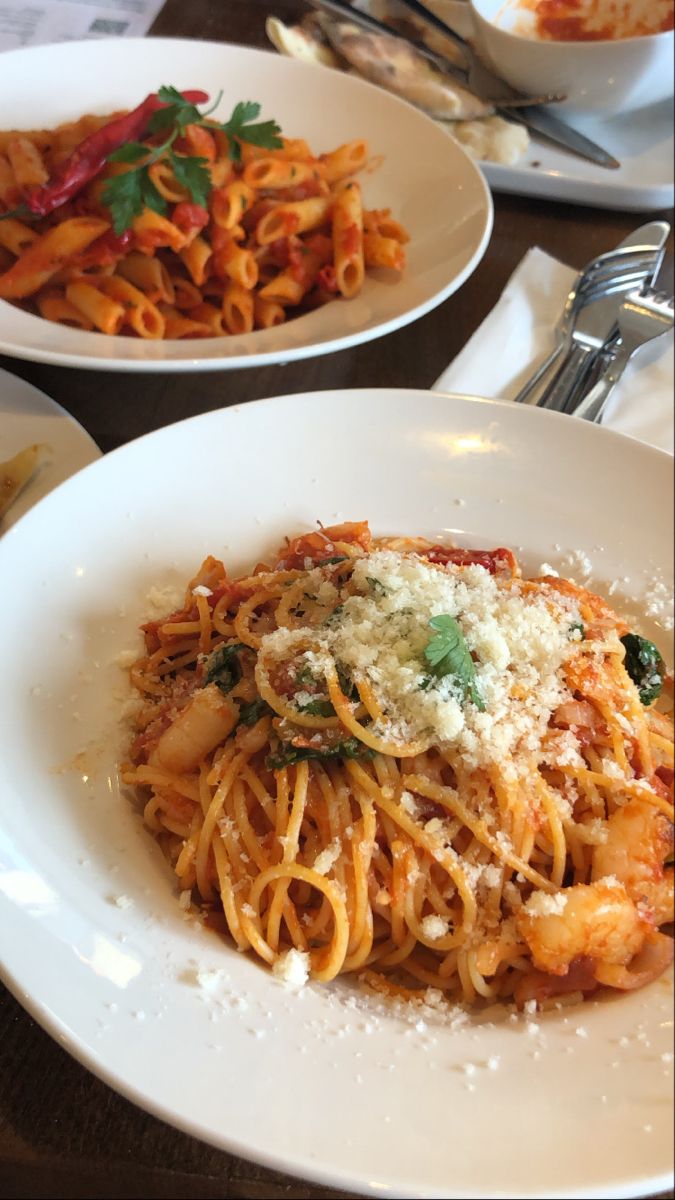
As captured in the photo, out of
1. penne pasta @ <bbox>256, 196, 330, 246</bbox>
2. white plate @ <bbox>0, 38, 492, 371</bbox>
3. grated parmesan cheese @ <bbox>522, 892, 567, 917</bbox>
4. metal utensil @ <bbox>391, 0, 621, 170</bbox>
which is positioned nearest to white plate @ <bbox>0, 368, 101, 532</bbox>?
white plate @ <bbox>0, 38, 492, 371</bbox>

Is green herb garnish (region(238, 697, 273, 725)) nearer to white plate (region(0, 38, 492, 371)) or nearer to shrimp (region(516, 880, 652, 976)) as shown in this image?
shrimp (region(516, 880, 652, 976))

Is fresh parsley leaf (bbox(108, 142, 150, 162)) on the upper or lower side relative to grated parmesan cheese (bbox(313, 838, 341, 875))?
upper

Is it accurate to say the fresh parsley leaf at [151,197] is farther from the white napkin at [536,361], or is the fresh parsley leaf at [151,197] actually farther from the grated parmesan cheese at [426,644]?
the grated parmesan cheese at [426,644]

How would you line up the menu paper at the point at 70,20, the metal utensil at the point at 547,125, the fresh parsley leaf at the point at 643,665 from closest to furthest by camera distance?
the fresh parsley leaf at the point at 643,665
the menu paper at the point at 70,20
the metal utensil at the point at 547,125

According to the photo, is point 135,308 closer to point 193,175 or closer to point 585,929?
point 193,175

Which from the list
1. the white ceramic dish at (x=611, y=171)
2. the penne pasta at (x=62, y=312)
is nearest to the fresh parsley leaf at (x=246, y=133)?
the penne pasta at (x=62, y=312)

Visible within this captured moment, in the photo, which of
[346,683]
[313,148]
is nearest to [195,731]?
[346,683]
